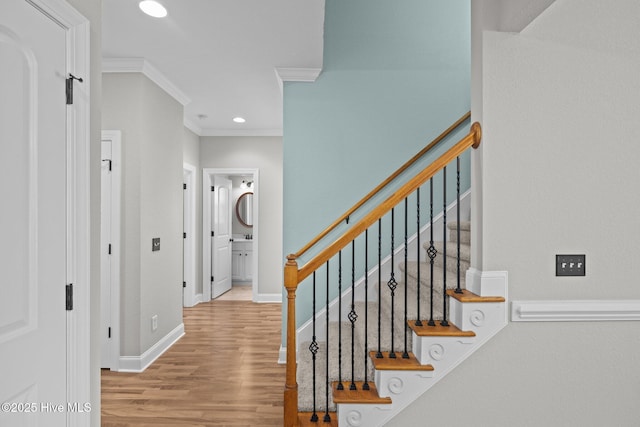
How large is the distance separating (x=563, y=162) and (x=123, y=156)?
10.7ft

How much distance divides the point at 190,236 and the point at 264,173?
1469 mm

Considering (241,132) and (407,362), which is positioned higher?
(241,132)

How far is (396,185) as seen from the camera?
10.7ft

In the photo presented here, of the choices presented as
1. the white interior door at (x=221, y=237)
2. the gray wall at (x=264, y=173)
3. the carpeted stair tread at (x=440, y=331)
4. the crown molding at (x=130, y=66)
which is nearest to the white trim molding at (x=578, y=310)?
the carpeted stair tread at (x=440, y=331)

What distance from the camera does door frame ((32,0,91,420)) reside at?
4.11ft

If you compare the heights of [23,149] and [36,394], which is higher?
[23,149]

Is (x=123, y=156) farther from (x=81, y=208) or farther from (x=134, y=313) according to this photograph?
(x=81, y=208)

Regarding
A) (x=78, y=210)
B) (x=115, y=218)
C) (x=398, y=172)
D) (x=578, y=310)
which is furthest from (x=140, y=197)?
(x=578, y=310)

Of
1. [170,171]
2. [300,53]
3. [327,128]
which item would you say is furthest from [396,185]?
[170,171]

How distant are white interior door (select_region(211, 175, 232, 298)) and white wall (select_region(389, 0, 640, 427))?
15.0 ft

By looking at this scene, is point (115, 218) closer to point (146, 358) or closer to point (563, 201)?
point (146, 358)

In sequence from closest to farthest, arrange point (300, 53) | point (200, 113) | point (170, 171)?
1. point (300, 53)
2. point (170, 171)
3. point (200, 113)

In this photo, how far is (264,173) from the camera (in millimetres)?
5566

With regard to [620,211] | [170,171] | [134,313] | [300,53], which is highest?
[300,53]
